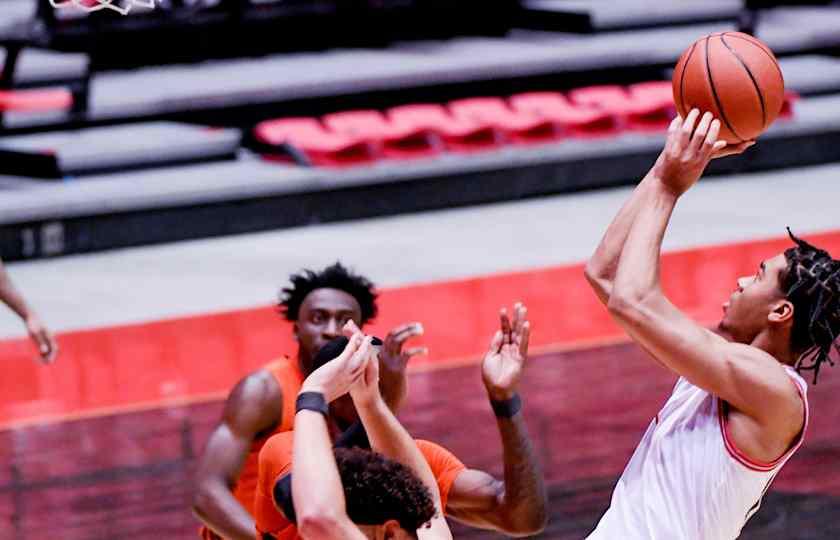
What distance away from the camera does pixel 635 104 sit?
1287 centimetres

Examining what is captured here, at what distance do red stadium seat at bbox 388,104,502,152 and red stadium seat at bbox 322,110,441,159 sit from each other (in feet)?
0.22

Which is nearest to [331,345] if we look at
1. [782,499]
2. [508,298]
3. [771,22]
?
[782,499]

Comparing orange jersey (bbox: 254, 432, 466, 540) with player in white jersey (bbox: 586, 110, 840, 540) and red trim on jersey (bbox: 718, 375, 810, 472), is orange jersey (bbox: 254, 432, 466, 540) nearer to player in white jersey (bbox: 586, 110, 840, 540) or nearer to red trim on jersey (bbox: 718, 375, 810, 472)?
player in white jersey (bbox: 586, 110, 840, 540)

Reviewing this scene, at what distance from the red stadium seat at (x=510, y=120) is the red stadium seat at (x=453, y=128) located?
0.08m

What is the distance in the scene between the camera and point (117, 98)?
1255 centimetres

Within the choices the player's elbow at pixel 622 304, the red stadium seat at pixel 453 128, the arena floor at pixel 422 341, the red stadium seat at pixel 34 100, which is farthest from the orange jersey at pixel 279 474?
the red stadium seat at pixel 34 100

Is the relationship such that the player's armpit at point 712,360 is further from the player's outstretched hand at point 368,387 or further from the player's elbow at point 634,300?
the player's outstretched hand at point 368,387

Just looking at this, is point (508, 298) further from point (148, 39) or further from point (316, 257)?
point (148, 39)

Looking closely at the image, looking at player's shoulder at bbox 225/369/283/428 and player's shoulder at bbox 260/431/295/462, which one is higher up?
player's shoulder at bbox 260/431/295/462

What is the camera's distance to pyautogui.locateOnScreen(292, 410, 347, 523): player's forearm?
112 inches

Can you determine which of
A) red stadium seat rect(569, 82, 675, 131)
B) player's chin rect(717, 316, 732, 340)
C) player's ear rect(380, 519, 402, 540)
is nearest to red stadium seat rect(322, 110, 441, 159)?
red stadium seat rect(569, 82, 675, 131)

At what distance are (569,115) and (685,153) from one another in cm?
927

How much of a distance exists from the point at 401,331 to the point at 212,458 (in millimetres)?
1108

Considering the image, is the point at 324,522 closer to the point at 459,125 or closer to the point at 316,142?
the point at 316,142
